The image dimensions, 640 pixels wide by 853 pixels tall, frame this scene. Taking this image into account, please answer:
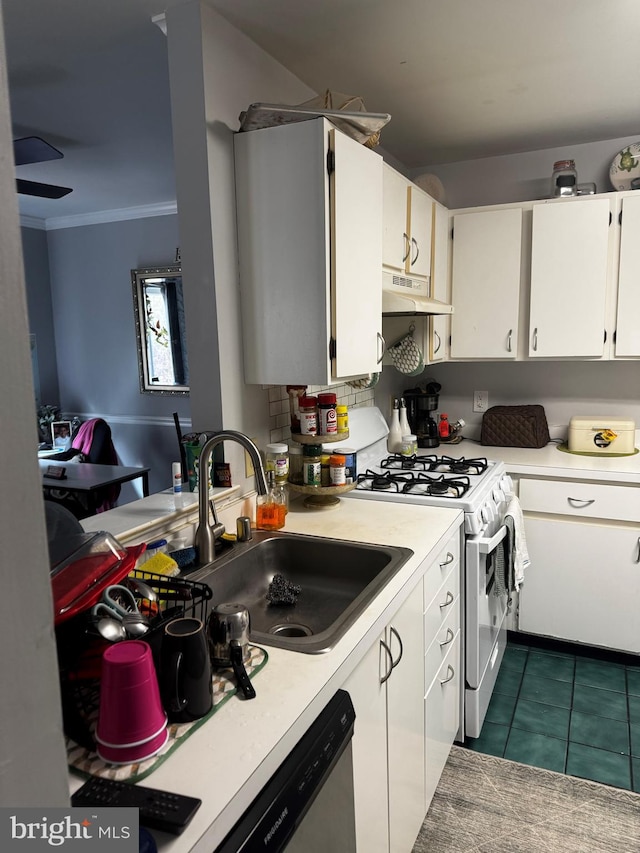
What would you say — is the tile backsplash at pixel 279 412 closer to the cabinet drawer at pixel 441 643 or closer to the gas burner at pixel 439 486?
the gas burner at pixel 439 486

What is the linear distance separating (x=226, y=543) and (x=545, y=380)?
230cm

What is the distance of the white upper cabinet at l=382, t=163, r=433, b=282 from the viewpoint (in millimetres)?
2379

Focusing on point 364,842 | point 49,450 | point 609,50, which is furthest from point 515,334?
point 49,450

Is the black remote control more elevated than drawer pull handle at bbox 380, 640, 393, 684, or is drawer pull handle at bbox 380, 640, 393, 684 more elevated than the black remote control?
the black remote control

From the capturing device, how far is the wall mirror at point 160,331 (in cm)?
472

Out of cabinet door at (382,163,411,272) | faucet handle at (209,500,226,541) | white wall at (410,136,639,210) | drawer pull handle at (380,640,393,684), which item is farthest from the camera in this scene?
white wall at (410,136,639,210)

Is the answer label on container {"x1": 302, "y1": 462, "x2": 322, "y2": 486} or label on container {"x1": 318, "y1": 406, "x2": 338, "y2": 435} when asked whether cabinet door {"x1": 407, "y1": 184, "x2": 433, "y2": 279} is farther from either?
label on container {"x1": 302, "y1": 462, "x2": 322, "y2": 486}

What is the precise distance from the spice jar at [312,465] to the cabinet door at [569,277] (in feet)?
4.87

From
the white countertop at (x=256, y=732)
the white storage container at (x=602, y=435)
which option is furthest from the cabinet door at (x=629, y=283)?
the white countertop at (x=256, y=732)

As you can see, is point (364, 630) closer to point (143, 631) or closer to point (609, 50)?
point (143, 631)

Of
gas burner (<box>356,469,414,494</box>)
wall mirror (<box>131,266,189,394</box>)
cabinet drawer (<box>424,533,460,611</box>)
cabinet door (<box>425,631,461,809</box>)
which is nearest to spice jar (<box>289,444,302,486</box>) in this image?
gas burner (<box>356,469,414,494</box>)

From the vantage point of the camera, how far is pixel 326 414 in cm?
219

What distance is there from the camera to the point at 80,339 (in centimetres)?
514

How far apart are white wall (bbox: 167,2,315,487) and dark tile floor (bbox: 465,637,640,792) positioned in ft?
4.75
